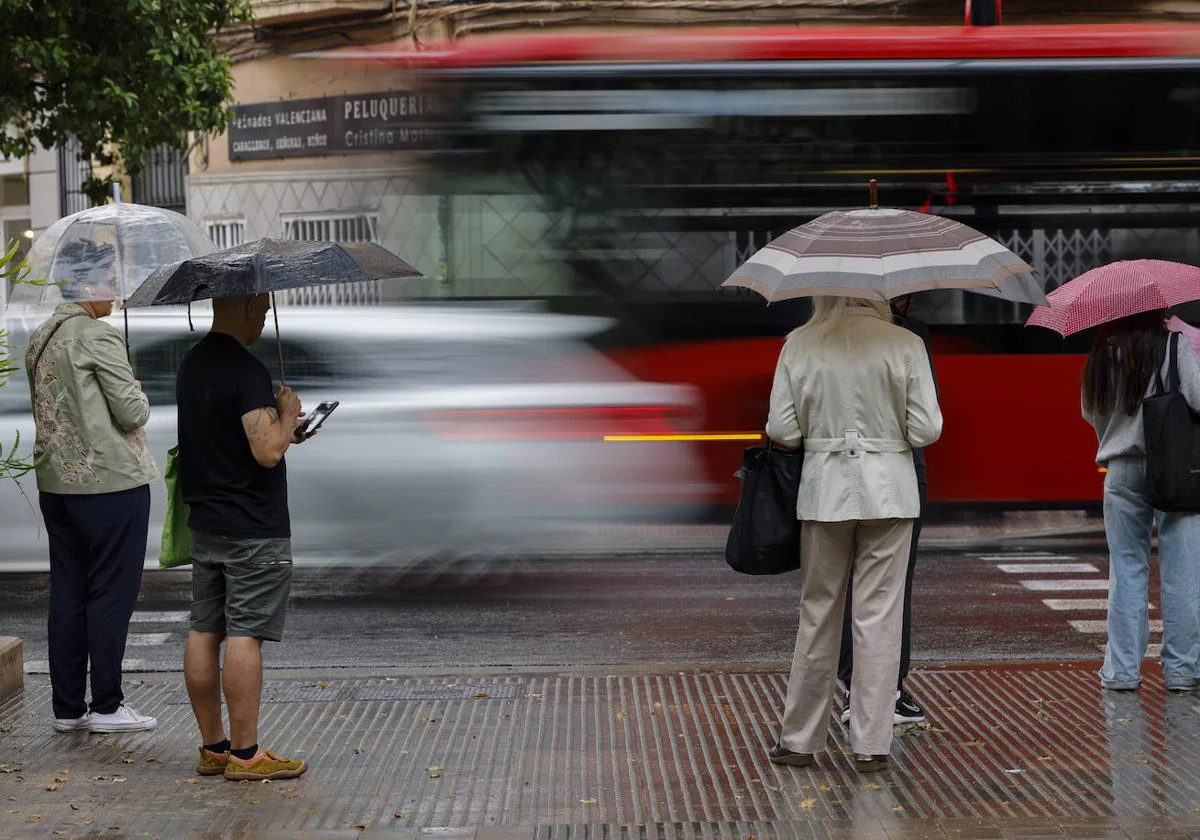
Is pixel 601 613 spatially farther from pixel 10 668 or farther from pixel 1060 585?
pixel 10 668

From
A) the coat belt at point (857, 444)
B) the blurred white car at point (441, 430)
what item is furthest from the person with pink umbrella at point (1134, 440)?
the blurred white car at point (441, 430)

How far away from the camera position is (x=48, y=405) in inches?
250

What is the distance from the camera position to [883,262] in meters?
5.54

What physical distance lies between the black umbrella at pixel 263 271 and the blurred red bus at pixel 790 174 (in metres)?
5.56

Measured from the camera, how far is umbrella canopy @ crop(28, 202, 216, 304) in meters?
6.45

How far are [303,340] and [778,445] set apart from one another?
210 inches

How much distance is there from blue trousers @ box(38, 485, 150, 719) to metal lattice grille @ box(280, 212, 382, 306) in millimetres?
1293

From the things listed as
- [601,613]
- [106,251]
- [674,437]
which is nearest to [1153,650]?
[601,613]

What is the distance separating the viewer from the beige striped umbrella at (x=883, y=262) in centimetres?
549

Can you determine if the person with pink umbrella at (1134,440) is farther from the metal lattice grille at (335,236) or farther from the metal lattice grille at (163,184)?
the metal lattice grille at (163,184)

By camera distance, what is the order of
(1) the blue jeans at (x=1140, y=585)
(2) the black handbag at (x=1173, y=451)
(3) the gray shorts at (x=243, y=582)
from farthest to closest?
1. (1) the blue jeans at (x=1140, y=585)
2. (2) the black handbag at (x=1173, y=451)
3. (3) the gray shorts at (x=243, y=582)

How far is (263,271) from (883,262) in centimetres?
214

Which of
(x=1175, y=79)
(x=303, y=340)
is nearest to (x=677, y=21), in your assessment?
(x=1175, y=79)

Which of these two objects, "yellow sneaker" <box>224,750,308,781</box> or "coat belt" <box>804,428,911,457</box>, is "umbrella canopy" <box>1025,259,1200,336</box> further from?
"yellow sneaker" <box>224,750,308,781</box>
